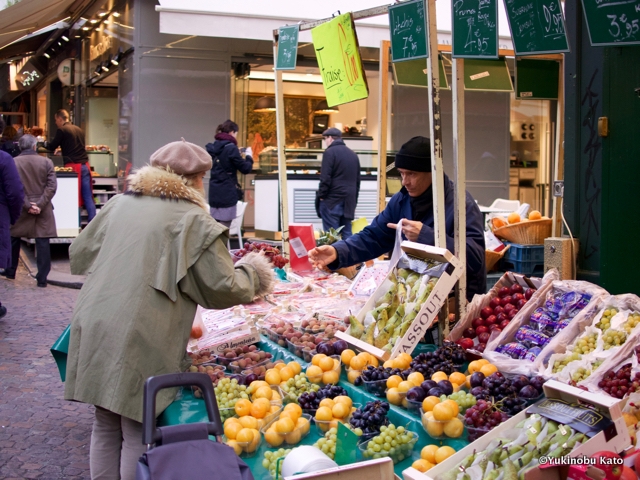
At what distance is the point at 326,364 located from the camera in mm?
3232

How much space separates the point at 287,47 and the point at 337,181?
14.8 feet

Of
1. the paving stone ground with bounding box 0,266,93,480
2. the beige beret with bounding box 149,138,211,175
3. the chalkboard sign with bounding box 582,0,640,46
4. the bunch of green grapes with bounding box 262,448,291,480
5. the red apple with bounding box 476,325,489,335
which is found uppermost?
the chalkboard sign with bounding box 582,0,640,46

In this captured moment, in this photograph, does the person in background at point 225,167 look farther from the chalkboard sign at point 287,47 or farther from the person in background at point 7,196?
the chalkboard sign at point 287,47

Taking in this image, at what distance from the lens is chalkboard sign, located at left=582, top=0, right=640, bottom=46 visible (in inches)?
114

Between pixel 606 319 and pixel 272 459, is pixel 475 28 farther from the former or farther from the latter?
pixel 272 459

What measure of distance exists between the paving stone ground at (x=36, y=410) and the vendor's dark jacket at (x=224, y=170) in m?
3.04

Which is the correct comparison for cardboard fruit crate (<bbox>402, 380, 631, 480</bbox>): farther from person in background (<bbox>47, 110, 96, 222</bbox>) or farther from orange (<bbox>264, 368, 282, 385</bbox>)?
person in background (<bbox>47, 110, 96, 222</bbox>)

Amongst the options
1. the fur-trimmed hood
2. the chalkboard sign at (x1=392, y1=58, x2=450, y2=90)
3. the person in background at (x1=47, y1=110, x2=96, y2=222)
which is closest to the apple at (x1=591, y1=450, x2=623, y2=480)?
the fur-trimmed hood

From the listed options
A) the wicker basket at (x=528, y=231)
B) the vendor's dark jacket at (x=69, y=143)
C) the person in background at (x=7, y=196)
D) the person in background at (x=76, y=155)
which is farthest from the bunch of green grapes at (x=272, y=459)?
the vendor's dark jacket at (x=69, y=143)

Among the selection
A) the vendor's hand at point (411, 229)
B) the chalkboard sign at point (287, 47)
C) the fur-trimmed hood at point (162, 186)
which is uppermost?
the chalkboard sign at point (287, 47)

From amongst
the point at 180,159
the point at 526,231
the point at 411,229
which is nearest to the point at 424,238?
the point at 411,229

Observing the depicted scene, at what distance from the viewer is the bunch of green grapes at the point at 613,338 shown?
3020mm

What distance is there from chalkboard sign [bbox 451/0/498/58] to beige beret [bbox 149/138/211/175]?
4.73ft

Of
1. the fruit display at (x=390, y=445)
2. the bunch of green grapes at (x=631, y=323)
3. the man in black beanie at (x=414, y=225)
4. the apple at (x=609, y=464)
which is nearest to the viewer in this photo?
the apple at (x=609, y=464)
